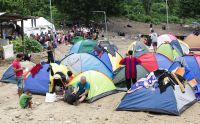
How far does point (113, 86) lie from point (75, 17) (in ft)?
114

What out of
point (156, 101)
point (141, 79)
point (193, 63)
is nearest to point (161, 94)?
point (156, 101)

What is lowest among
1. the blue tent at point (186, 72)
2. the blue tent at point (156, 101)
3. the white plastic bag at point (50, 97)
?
the white plastic bag at point (50, 97)

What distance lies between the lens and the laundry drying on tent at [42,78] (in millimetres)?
15896

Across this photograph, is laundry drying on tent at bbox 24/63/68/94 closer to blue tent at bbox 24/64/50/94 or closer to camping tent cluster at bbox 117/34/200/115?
blue tent at bbox 24/64/50/94

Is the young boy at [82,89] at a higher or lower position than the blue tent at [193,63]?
lower

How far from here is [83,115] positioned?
1295 cm

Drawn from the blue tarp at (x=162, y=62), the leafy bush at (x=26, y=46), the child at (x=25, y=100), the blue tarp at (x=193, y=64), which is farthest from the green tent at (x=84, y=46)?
the child at (x=25, y=100)

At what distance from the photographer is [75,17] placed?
165ft

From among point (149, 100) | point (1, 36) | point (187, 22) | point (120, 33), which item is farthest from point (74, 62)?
point (187, 22)

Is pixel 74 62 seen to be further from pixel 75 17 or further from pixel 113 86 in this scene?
pixel 75 17

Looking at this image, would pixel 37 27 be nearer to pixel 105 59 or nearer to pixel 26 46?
pixel 26 46

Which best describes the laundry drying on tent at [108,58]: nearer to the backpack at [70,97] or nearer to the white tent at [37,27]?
the backpack at [70,97]

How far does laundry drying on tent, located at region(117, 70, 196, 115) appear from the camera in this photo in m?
12.8

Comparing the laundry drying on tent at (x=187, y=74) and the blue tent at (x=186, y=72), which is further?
the blue tent at (x=186, y=72)
